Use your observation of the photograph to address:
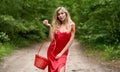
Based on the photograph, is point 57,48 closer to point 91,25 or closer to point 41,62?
point 41,62

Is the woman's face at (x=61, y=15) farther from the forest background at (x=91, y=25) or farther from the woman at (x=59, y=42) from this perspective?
the forest background at (x=91, y=25)

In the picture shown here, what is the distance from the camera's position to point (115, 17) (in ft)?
62.2

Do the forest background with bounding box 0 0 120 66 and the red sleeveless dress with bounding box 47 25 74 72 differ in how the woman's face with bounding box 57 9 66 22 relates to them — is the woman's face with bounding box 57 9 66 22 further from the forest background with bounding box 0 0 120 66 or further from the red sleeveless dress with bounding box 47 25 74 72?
the forest background with bounding box 0 0 120 66

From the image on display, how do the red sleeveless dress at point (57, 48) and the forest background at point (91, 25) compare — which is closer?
the red sleeveless dress at point (57, 48)

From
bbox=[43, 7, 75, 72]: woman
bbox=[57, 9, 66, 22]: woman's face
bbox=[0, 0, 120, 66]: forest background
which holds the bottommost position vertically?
bbox=[0, 0, 120, 66]: forest background

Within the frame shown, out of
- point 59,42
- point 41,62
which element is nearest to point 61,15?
point 59,42

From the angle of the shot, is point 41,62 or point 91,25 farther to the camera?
point 91,25

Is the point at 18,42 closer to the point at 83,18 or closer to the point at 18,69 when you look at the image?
the point at 18,69

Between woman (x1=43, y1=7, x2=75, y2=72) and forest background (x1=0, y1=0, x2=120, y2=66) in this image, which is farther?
forest background (x1=0, y1=0, x2=120, y2=66)

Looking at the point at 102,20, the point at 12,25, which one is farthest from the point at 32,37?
the point at 102,20

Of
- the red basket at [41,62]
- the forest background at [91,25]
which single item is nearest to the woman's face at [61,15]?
the red basket at [41,62]

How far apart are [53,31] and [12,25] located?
16964 mm

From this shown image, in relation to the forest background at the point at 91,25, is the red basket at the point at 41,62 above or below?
above

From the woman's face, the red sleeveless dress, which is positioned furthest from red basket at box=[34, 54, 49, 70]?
the woman's face
